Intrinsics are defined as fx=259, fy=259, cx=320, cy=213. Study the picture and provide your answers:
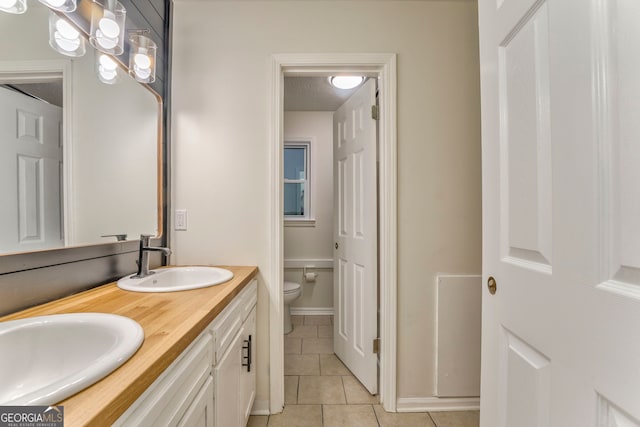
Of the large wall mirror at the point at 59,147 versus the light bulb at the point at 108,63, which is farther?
the light bulb at the point at 108,63

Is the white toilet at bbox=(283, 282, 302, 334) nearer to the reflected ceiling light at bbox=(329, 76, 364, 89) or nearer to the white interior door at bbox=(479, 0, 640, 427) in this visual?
the white interior door at bbox=(479, 0, 640, 427)

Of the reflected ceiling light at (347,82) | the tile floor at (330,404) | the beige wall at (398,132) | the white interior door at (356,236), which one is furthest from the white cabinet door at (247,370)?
the reflected ceiling light at (347,82)

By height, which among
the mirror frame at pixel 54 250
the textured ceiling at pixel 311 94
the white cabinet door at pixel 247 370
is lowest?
the white cabinet door at pixel 247 370

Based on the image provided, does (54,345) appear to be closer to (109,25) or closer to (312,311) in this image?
(109,25)

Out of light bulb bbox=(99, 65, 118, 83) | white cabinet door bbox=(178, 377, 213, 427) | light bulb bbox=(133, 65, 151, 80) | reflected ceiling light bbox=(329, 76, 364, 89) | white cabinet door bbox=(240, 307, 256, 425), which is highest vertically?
reflected ceiling light bbox=(329, 76, 364, 89)

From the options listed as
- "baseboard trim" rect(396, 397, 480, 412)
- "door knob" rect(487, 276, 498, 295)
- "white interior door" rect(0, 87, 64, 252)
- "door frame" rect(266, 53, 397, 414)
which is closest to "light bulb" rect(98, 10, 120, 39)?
"white interior door" rect(0, 87, 64, 252)

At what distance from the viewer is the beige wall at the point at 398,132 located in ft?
5.12

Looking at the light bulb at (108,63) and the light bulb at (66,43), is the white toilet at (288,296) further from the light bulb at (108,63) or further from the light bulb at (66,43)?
the light bulb at (66,43)

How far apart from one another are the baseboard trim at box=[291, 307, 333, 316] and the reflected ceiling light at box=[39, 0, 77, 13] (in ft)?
9.39

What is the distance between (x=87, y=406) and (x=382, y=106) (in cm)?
169

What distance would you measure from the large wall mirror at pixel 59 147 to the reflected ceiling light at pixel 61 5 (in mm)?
25

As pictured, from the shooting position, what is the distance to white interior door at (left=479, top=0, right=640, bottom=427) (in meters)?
0.46

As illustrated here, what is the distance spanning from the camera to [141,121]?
139cm

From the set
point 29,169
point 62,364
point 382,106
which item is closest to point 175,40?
point 29,169
